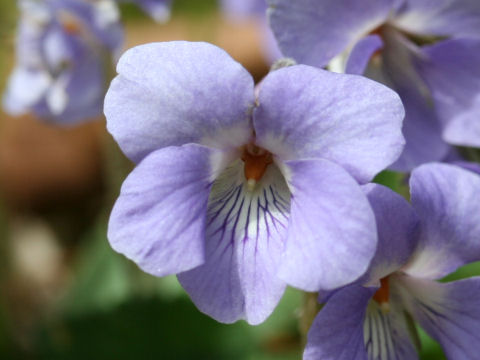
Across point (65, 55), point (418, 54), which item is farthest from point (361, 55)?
point (65, 55)

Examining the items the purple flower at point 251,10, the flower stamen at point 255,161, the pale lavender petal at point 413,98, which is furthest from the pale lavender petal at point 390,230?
the purple flower at point 251,10

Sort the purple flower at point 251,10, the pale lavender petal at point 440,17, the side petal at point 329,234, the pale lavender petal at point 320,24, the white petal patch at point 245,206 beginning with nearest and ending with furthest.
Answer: the side petal at point 329,234
the white petal patch at point 245,206
the pale lavender petal at point 320,24
the pale lavender petal at point 440,17
the purple flower at point 251,10

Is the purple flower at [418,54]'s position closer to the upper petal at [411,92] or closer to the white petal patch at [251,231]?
the upper petal at [411,92]

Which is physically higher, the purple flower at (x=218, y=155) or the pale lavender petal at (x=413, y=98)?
the purple flower at (x=218, y=155)

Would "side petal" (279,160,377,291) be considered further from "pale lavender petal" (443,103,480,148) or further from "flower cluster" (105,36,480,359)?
"pale lavender petal" (443,103,480,148)

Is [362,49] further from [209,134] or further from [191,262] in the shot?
[191,262]

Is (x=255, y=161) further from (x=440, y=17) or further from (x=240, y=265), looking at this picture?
(x=440, y=17)
